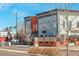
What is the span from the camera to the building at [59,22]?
23.8 metres

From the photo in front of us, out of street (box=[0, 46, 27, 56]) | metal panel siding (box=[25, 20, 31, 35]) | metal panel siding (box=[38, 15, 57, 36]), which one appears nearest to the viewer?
street (box=[0, 46, 27, 56])

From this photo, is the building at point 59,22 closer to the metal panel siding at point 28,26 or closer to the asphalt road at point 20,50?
the metal panel siding at point 28,26

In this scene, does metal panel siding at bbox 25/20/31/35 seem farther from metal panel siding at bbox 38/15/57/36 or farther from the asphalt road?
the asphalt road

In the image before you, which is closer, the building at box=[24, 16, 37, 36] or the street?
the street

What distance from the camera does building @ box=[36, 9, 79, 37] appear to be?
2381cm

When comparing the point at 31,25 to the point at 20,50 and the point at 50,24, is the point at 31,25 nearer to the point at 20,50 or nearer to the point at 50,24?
the point at 50,24

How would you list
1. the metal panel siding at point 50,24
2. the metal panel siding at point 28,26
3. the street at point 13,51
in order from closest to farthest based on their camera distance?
1. the street at point 13,51
2. the metal panel siding at point 50,24
3. the metal panel siding at point 28,26

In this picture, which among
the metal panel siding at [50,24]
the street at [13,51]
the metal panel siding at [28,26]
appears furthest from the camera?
the metal panel siding at [28,26]

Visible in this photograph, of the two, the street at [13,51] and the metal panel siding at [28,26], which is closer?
the street at [13,51]

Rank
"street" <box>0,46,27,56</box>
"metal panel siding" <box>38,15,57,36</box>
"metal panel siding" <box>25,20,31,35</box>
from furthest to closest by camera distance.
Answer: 1. "metal panel siding" <box>25,20,31,35</box>
2. "metal panel siding" <box>38,15,57,36</box>
3. "street" <box>0,46,27,56</box>

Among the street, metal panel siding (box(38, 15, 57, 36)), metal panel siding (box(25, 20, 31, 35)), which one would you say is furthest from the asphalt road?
metal panel siding (box(38, 15, 57, 36))

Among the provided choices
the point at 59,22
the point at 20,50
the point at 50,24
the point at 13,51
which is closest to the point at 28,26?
the point at 50,24

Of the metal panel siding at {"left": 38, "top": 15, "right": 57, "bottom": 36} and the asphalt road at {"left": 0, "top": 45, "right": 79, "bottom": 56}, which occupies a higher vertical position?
the metal panel siding at {"left": 38, "top": 15, "right": 57, "bottom": 36}

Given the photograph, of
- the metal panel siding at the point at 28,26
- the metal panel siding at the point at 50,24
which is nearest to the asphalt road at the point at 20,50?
the metal panel siding at the point at 28,26
